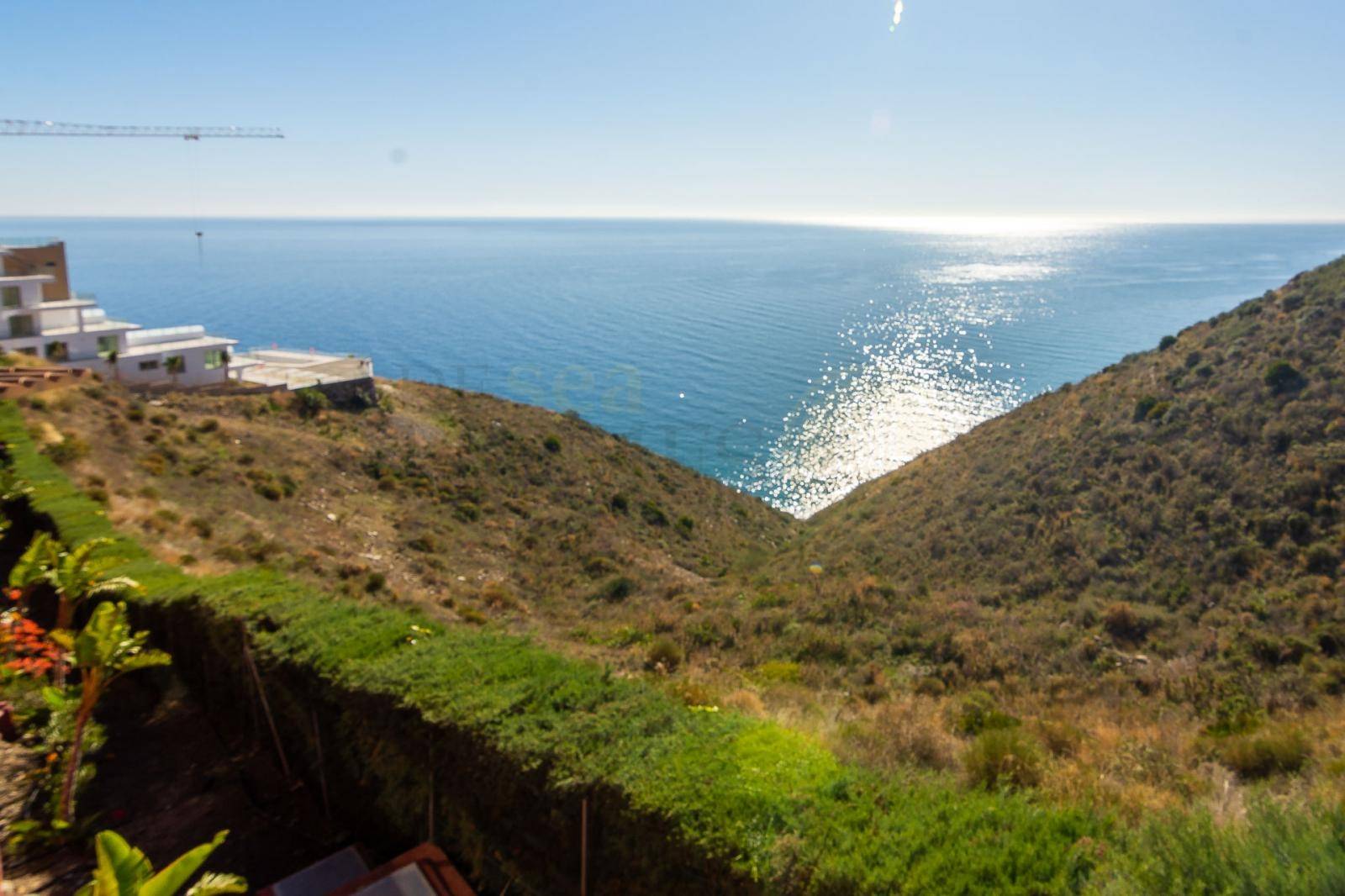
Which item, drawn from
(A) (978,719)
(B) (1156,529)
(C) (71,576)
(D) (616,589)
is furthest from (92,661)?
(B) (1156,529)

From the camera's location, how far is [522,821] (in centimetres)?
498

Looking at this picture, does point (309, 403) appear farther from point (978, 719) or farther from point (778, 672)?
point (978, 719)

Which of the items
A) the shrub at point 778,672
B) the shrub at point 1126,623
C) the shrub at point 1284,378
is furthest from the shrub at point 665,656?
the shrub at point 1284,378

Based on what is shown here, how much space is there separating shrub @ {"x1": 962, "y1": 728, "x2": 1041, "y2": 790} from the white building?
36844 mm

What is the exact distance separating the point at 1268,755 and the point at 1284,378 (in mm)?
20151

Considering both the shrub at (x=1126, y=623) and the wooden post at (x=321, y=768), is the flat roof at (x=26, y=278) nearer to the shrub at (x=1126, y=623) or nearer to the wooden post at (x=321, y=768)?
the wooden post at (x=321, y=768)

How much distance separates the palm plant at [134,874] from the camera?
3.31m

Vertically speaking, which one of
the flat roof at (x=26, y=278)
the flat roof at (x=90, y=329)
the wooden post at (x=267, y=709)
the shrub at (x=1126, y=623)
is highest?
the flat roof at (x=26, y=278)

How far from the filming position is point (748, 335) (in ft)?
291

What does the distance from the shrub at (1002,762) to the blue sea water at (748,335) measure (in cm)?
4587

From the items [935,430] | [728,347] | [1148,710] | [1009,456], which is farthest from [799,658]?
[728,347]

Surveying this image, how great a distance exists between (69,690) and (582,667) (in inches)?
191

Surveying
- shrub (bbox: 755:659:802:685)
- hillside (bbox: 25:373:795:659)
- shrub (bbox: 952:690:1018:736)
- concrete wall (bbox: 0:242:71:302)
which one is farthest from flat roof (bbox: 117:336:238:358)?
shrub (bbox: 952:690:1018:736)

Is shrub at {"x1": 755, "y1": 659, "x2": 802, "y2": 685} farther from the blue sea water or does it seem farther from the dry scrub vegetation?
the blue sea water
